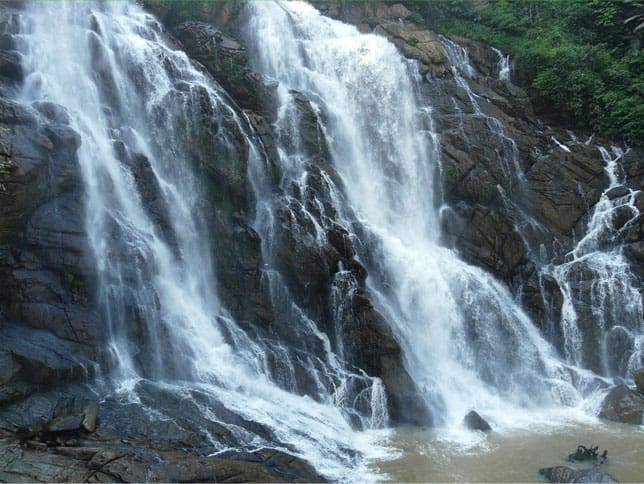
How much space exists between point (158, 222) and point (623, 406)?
14725mm

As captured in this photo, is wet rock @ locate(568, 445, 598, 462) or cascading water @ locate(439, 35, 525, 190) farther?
cascading water @ locate(439, 35, 525, 190)

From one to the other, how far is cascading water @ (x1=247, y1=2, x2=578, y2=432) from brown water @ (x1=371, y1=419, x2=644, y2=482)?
1699mm

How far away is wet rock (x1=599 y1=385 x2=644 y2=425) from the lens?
16.2 meters

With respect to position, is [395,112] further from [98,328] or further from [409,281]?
[98,328]

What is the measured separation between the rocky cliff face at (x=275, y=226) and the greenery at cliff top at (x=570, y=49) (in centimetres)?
157

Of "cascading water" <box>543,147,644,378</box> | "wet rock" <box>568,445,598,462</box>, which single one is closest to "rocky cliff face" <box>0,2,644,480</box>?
"cascading water" <box>543,147,644,378</box>

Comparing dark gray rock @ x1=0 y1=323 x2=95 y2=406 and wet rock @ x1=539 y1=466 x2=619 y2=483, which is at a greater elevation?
dark gray rock @ x1=0 y1=323 x2=95 y2=406

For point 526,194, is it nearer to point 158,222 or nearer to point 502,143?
point 502,143

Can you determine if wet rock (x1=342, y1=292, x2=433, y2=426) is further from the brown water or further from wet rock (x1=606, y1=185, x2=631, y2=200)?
wet rock (x1=606, y1=185, x2=631, y2=200)

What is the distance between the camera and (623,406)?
54.5 feet

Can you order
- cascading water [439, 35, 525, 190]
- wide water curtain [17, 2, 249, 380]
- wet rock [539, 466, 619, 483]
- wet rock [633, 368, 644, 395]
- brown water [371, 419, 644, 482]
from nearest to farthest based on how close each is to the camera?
wet rock [539, 466, 619, 483] < brown water [371, 419, 644, 482] < wide water curtain [17, 2, 249, 380] < wet rock [633, 368, 644, 395] < cascading water [439, 35, 525, 190]

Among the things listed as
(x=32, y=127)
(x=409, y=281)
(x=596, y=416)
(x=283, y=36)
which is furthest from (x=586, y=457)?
(x=283, y=36)

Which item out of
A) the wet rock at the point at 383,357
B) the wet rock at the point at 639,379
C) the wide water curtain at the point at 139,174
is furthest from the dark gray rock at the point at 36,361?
the wet rock at the point at 639,379

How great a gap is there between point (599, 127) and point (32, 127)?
23.7 metres
